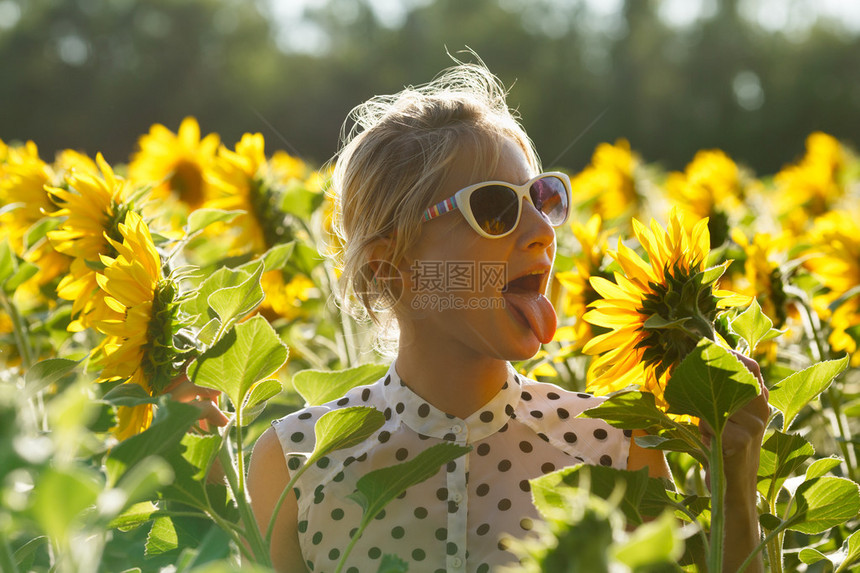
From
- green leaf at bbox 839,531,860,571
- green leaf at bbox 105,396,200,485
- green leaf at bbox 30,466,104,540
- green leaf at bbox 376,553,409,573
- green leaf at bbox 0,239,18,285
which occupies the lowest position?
green leaf at bbox 839,531,860,571

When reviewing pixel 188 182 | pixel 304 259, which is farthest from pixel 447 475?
pixel 188 182

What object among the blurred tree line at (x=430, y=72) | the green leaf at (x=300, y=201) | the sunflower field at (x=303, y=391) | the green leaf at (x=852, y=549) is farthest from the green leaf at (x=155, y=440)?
the blurred tree line at (x=430, y=72)

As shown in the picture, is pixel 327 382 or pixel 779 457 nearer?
pixel 779 457

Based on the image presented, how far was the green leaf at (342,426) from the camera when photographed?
2.24 ft

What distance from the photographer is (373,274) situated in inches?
40.2

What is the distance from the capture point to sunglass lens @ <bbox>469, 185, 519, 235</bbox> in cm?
92

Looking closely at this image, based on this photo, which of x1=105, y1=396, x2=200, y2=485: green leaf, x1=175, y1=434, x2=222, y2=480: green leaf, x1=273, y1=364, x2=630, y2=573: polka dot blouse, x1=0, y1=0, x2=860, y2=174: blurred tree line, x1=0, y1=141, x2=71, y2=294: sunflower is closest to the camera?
x1=105, y1=396, x2=200, y2=485: green leaf

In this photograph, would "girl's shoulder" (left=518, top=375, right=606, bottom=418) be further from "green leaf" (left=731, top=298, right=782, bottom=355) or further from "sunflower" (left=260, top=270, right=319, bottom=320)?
"sunflower" (left=260, top=270, right=319, bottom=320)

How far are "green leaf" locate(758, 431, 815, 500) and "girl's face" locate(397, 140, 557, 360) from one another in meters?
0.24

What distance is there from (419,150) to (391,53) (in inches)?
531

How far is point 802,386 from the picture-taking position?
2.42 feet

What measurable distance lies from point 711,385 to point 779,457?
8.3 inches

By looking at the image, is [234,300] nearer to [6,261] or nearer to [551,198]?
[551,198]

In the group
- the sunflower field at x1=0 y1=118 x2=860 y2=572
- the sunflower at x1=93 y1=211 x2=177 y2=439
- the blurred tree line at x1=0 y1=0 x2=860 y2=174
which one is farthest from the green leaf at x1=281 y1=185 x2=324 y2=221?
the blurred tree line at x1=0 y1=0 x2=860 y2=174
